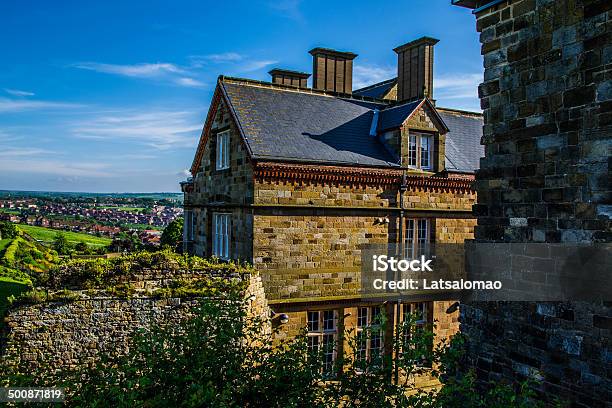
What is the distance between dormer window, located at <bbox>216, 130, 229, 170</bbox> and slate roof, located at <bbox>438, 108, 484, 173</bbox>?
8335 millimetres

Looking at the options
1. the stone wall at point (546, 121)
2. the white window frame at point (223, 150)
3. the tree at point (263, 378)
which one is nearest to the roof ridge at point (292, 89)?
the white window frame at point (223, 150)

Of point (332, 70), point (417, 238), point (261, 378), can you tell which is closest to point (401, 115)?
point (417, 238)

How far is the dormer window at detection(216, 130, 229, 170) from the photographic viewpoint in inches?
698

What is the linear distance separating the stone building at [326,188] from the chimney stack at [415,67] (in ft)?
0.19

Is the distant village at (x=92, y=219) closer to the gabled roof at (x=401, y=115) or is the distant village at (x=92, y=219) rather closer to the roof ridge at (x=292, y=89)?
the roof ridge at (x=292, y=89)

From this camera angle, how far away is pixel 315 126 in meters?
17.8

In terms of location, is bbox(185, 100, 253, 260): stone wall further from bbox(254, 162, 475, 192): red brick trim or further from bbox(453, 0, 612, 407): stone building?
bbox(453, 0, 612, 407): stone building

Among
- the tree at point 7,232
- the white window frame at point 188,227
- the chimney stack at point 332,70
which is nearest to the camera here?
the chimney stack at point 332,70

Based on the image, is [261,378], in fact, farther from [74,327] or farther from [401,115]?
[401,115]

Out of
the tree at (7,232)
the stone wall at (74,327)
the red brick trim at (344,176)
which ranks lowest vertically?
the stone wall at (74,327)

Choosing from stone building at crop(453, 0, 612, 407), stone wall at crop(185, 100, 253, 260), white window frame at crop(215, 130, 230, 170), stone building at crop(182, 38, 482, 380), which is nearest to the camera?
stone building at crop(453, 0, 612, 407)

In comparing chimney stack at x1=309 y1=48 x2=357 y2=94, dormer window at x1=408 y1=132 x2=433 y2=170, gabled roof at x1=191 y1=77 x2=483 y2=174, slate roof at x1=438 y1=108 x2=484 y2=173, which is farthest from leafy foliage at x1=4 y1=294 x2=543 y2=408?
chimney stack at x1=309 y1=48 x2=357 y2=94

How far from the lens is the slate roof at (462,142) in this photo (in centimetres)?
→ 1919

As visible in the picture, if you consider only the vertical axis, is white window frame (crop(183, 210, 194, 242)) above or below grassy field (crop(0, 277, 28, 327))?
above
